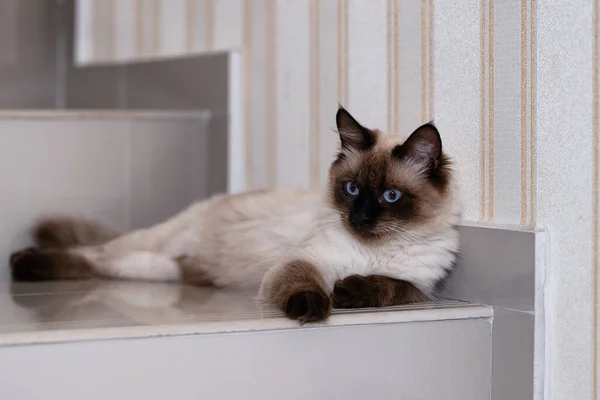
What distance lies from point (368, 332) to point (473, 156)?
50 centimetres

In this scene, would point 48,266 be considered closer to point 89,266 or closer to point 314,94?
point 89,266

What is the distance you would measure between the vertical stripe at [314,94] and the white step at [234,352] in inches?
30.4

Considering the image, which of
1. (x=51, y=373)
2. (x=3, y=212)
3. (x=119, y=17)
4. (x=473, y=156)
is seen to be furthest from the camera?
(x=119, y=17)

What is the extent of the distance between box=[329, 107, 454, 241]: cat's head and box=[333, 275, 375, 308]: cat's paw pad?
0.12 metres

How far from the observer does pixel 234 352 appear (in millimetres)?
1463

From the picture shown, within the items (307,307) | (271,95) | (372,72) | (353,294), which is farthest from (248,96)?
(307,307)

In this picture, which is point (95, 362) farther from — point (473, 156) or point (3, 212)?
point (3, 212)

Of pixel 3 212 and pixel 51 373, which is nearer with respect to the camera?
pixel 51 373

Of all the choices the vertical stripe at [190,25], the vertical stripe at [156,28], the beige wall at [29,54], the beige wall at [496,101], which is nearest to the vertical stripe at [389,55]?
the beige wall at [496,101]

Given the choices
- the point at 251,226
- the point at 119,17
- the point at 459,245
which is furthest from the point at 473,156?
the point at 119,17

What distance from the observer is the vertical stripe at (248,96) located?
2844 millimetres

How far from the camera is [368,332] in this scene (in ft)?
5.15

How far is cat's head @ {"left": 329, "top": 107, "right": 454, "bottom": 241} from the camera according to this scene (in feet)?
5.66

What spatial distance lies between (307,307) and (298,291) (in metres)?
0.05
